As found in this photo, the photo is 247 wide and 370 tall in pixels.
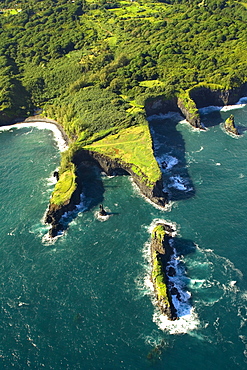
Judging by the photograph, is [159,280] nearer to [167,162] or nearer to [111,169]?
[111,169]

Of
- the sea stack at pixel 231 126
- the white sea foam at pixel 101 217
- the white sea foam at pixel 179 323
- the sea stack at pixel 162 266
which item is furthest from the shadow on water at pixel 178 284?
the sea stack at pixel 231 126

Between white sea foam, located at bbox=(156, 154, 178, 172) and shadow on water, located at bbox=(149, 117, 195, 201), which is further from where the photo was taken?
white sea foam, located at bbox=(156, 154, 178, 172)

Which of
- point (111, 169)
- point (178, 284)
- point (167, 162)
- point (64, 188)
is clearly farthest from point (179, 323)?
point (167, 162)

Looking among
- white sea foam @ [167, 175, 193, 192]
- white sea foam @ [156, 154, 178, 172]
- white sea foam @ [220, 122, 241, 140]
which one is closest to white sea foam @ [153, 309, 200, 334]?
white sea foam @ [167, 175, 193, 192]

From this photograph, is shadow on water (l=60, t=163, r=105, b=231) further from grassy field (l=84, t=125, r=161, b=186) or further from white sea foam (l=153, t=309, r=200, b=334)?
white sea foam (l=153, t=309, r=200, b=334)

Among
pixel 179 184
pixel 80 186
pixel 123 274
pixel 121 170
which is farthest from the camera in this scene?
pixel 121 170

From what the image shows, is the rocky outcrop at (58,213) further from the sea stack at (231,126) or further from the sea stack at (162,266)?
the sea stack at (231,126)

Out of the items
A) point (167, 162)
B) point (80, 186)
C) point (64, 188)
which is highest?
point (64, 188)
